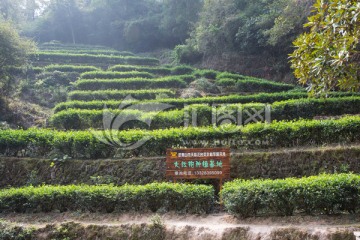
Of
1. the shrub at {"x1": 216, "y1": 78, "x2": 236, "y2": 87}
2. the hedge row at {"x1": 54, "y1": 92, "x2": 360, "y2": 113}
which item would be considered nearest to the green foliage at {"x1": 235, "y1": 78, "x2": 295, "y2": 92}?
the shrub at {"x1": 216, "y1": 78, "x2": 236, "y2": 87}

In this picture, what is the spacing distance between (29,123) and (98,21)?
33.2 metres

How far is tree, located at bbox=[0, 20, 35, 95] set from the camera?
60.7 ft

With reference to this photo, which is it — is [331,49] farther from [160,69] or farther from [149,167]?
[160,69]

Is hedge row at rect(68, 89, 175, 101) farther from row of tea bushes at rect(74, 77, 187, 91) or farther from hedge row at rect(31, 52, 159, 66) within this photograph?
hedge row at rect(31, 52, 159, 66)

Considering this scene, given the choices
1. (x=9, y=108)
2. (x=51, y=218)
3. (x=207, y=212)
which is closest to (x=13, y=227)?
(x=51, y=218)

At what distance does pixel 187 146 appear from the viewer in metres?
10.9

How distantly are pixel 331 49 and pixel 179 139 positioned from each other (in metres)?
5.41

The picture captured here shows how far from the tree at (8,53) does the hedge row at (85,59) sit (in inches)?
424

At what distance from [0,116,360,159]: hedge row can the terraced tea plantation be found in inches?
1.3

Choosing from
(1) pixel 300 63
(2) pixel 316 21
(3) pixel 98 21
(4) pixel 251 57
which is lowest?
(1) pixel 300 63

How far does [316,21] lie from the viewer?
25.0 ft

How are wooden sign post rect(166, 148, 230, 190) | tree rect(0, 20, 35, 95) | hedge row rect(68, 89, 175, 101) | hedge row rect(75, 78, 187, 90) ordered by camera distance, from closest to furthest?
wooden sign post rect(166, 148, 230, 190) → tree rect(0, 20, 35, 95) → hedge row rect(68, 89, 175, 101) → hedge row rect(75, 78, 187, 90)

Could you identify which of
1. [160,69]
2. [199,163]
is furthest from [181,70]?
[199,163]

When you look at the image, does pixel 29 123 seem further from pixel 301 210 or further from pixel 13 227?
pixel 301 210
